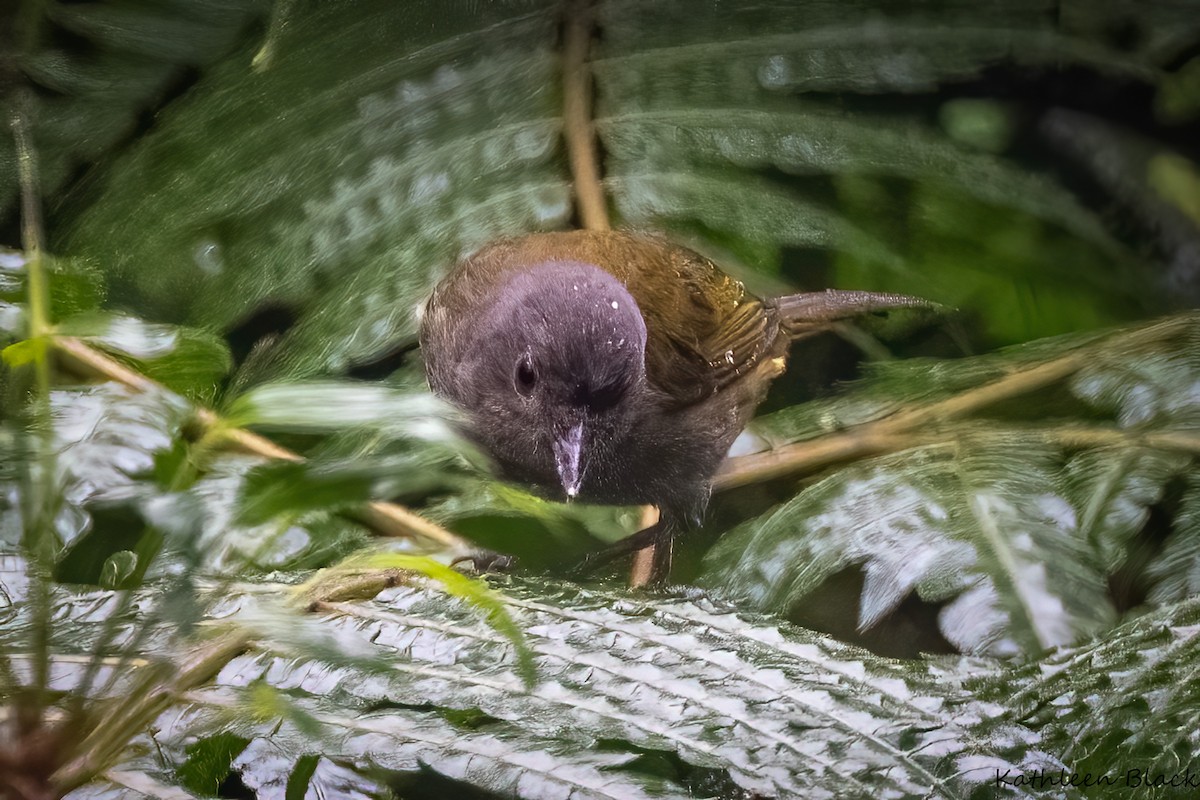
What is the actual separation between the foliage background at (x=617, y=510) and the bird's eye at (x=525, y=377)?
0.19 meters

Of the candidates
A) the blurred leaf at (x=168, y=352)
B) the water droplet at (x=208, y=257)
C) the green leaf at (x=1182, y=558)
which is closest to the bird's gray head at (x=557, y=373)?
the blurred leaf at (x=168, y=352)

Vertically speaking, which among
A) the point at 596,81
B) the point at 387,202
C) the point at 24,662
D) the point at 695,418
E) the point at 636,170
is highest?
the point at 596,81

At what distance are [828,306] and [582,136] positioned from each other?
702 mm

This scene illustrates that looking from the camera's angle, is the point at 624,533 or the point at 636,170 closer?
the point at 624,533

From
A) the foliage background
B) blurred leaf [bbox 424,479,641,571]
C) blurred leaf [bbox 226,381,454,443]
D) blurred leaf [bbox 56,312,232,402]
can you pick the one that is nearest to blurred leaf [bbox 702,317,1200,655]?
the foliage background

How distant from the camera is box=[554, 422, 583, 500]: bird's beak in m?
1.68

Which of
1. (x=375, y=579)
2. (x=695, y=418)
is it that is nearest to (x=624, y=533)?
(x=695, y=418)

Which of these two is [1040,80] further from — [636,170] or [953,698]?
[953,698]

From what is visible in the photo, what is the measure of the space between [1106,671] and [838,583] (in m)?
0.42

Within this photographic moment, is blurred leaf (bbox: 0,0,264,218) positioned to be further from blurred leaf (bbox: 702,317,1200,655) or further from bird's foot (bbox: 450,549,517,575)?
blurred leaf (bbox: 702,317,1200,655)

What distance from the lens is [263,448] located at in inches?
55.2

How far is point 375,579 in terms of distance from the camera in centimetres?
120

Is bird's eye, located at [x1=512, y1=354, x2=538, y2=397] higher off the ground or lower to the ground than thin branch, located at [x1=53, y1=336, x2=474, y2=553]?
higher

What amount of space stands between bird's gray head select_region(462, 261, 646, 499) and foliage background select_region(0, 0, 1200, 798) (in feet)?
0.34
